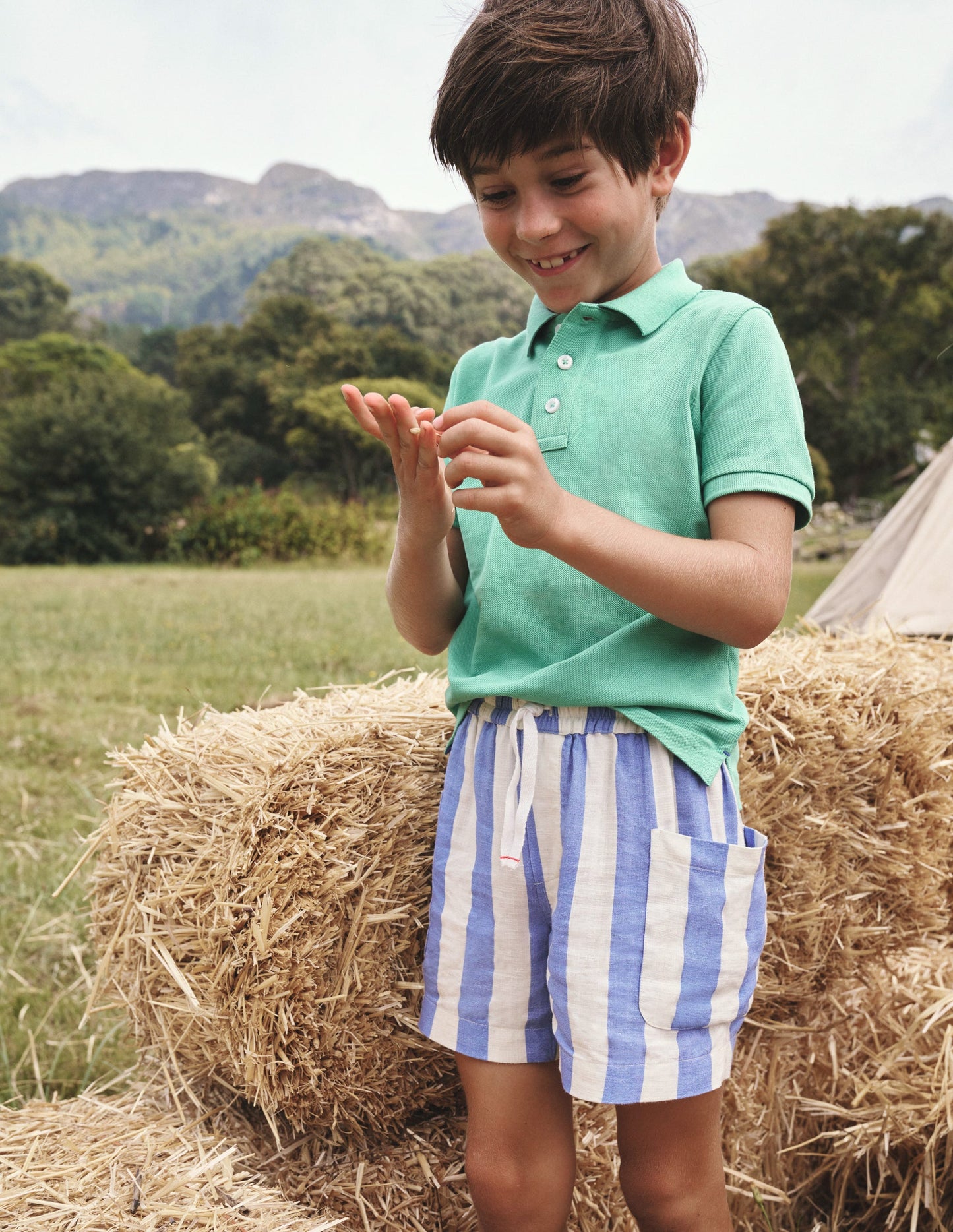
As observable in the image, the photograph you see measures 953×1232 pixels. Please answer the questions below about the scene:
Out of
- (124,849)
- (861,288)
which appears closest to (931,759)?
(124,849)

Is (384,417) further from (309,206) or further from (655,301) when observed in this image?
(309,206)

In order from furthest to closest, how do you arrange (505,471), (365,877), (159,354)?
(159,354)
(365,877)
(505,471)

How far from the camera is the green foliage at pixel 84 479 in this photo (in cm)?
1447

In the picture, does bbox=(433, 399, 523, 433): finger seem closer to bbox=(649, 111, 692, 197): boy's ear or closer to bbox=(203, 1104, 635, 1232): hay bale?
bbox=(649, 111, 692, 197): boy's ear

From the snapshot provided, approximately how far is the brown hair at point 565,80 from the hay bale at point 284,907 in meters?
0.87

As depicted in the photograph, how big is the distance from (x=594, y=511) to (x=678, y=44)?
629mm

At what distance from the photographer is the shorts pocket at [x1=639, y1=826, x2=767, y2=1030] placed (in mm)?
1139

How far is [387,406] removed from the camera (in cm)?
110

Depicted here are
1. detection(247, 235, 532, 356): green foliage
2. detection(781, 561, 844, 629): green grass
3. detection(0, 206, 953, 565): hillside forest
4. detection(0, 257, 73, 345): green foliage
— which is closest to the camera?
detection(781, 561, 844, 629): green grass

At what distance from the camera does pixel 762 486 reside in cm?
109

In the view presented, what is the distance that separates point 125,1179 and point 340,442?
27302 millimetres

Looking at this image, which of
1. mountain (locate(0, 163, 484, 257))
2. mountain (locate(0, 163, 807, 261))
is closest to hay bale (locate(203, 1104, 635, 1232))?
mountain (locate(0, 163, 807, 261))

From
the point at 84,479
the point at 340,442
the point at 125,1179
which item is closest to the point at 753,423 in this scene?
the point at 125,1179

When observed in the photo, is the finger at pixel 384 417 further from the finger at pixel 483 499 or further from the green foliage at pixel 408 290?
the green foliage at pixel 408 290
